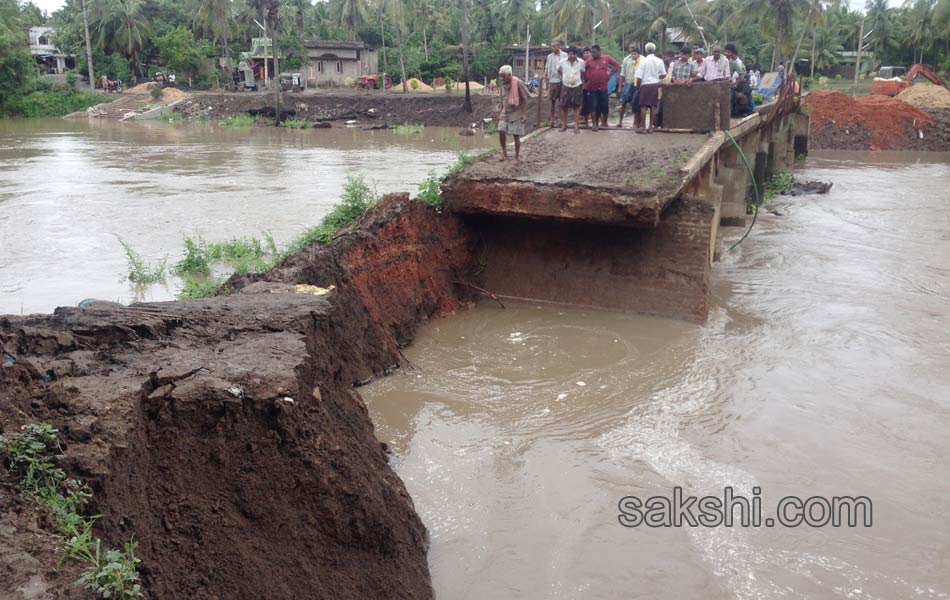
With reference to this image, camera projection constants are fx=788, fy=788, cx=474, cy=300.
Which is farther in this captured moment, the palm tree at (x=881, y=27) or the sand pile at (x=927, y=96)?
the palm tree at (x=881, y=27)

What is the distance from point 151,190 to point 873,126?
27.9 meters

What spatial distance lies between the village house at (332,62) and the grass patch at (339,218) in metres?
47.6

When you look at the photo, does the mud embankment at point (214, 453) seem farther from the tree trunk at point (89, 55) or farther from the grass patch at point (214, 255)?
the tree trunk at point (89, 55)

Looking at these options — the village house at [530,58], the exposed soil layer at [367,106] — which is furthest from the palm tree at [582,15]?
the village house at [530,58]

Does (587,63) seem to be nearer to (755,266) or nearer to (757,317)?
(755,266)

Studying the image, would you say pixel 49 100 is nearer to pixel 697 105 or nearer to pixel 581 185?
pixel 697 105

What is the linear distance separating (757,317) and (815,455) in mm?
3844

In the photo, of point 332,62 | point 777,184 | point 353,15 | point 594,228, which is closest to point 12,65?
point 332,62

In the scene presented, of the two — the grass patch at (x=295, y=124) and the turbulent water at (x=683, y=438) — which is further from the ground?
the grass patch at (x=295, y=124)

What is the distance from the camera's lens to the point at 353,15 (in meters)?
59.6

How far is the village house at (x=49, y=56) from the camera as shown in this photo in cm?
6184

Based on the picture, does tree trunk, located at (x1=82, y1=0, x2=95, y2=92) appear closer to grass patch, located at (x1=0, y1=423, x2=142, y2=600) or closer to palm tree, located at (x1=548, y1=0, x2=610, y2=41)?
palm tree, located at (x1=548, y1=0, x2=610, y2=41)

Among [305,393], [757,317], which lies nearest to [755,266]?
[757,317]

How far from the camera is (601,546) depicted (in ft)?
17.5
